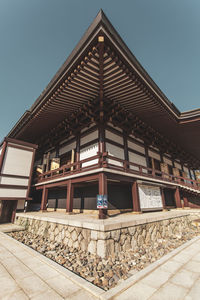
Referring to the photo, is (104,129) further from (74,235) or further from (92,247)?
(92,247)

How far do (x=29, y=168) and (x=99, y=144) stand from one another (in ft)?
20.3

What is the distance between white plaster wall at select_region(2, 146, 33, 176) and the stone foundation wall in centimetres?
424

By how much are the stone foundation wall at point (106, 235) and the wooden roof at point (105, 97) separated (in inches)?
228

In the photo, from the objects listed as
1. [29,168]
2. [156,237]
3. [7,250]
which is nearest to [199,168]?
[156,237]

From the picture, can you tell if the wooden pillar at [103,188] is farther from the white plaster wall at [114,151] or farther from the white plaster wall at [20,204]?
the white plaster wall at [20,204]

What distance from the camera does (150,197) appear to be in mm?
8680

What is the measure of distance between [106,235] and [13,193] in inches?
326

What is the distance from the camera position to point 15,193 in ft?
32.0

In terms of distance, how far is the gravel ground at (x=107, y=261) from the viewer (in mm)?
3184

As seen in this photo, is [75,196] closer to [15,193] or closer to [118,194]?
[118,194]

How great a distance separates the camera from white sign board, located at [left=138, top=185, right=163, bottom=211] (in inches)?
319

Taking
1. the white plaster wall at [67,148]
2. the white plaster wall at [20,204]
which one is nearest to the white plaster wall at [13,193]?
the white plaster wall at [20,204]

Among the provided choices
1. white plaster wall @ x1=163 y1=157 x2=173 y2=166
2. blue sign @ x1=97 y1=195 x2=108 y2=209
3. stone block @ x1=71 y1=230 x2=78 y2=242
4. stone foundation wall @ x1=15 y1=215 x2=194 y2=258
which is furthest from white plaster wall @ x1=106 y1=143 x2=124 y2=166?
white plaster wall @ x1=163 y1=157 x2=173 y2=166

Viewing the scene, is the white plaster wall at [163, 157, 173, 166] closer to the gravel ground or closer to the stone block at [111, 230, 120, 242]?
the gravel ground
